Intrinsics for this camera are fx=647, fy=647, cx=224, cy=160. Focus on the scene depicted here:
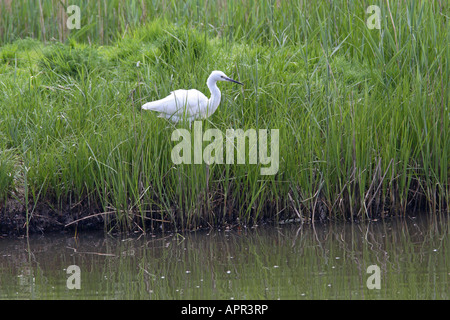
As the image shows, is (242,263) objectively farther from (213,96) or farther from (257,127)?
(213,96)

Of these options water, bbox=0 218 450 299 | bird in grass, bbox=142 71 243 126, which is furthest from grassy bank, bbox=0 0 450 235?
water, bbox=0 218 450 299

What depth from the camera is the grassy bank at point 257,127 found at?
17.4 ft

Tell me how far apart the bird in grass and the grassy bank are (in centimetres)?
12

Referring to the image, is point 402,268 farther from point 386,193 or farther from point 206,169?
point 206,169

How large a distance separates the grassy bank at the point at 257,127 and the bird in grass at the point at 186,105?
0.39 feet

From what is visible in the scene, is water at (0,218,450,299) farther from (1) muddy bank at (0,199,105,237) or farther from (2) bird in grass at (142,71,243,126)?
(2) bird in grass at (142,71,243,126)

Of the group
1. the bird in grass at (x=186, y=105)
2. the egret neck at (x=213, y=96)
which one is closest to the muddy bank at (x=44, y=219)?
the bird in grass at (x=186, y=105)

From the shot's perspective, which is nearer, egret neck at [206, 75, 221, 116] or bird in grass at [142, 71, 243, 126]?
bird in grass at [142, 71, 243, 126]

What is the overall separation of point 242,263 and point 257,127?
1.24 m

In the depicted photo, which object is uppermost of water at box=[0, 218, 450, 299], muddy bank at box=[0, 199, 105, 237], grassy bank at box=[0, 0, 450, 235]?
grassy bank at box=[0, 0, 450, 235]

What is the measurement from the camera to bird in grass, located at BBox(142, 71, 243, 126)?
5473 mm

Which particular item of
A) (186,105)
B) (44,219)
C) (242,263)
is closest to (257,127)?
(186,105)

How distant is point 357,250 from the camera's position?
15.6 feet

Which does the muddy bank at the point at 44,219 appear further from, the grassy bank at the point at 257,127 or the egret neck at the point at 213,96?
the egret neck at the point at 213,96
